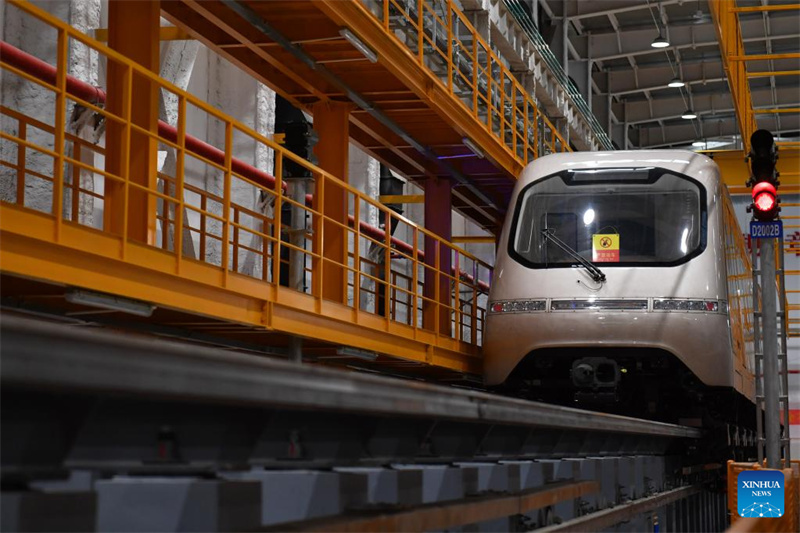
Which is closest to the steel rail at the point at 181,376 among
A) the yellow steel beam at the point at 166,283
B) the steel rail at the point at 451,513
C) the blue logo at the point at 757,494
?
the steel rail at the point at 451,513

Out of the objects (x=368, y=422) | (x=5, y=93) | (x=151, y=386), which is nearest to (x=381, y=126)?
(x=5, y=93)

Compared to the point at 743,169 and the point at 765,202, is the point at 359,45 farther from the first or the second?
the point at 743,169

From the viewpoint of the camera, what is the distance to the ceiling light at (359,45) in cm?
1029

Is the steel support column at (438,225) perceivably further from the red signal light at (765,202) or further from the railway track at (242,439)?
the railway track at (242,439)

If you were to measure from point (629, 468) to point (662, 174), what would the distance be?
4483 mm

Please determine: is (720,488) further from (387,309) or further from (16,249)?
(16,249)

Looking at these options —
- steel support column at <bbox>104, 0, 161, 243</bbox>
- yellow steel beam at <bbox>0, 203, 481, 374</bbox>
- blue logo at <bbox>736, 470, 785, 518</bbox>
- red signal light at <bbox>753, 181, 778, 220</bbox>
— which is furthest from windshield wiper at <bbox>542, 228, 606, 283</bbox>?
steel support column at <bbox>104, 0, 161, 243</bbox>

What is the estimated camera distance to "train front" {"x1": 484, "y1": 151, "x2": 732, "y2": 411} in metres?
11.2

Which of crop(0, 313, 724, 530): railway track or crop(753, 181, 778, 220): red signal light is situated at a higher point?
crop(753, 181, 778, 220): red signal light

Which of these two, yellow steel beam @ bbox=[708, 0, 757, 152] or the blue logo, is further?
yellow steel beam @ bbox=[708, 0, 757, 152]

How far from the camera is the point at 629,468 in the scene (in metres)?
8.48

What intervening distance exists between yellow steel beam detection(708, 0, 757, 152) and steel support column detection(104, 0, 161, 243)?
7438 mm

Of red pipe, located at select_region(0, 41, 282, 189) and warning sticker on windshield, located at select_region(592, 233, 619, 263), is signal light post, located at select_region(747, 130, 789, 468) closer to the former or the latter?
warning sticker on windshield, located at select_region(592, 233, 619, 263)

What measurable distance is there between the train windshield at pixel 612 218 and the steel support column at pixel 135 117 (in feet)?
15.6
